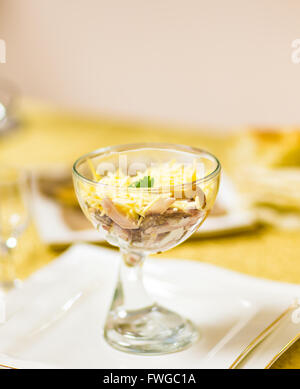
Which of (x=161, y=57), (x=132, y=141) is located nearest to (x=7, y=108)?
(x=132, y=141)

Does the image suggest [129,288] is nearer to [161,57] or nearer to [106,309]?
[106,309]

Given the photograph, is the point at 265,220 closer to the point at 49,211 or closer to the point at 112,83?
the point at 49,211

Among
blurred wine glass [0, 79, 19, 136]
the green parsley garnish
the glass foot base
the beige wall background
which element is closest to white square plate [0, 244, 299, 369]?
the glass foot base

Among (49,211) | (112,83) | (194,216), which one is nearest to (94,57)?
(112,83)

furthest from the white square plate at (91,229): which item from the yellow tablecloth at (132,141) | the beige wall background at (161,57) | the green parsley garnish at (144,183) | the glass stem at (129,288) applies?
the beige wall background at (161,57)

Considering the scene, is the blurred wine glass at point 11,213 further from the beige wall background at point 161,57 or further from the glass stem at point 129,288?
the beige wall background at point 161,57

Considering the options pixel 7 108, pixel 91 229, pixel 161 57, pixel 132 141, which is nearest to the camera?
pixel 91 229

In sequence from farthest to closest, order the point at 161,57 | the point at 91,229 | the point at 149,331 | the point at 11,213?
1. the point at 161,57
2. the point at 91,229
3. the point at 11,213
4. the point at 149,331
